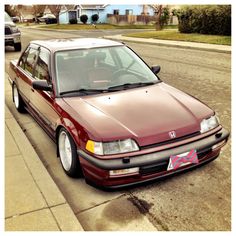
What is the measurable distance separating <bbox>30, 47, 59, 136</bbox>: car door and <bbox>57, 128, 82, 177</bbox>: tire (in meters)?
0.23

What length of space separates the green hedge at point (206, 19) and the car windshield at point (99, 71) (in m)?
15.8

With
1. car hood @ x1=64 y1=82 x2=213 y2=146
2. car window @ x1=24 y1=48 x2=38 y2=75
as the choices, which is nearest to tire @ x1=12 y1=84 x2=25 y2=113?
car window @ x1=24 y1=48 x2=38 y2=75

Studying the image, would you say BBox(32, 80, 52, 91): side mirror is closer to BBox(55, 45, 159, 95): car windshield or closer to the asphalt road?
BBox(55, 45, 159, 95): car windshield

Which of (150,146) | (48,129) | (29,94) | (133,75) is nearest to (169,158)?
(150,146)

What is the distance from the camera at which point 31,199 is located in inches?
122

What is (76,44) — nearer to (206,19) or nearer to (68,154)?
(68,154)

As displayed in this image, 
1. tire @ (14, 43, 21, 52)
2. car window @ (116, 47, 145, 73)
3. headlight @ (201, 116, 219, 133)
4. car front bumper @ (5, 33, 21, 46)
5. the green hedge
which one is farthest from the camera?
the green hedge

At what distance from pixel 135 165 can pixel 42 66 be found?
234cm

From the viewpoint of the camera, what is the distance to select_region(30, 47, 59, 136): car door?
3.95 metres

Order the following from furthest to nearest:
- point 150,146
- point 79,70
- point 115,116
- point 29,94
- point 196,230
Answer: point 29,94 < point 79,70 < point 115,116 < point 150,146 < point 196,230

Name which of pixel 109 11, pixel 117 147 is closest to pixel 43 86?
pixel 117 147

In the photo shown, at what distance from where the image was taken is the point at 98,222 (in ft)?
9.47

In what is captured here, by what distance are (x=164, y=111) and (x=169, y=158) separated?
604mm
